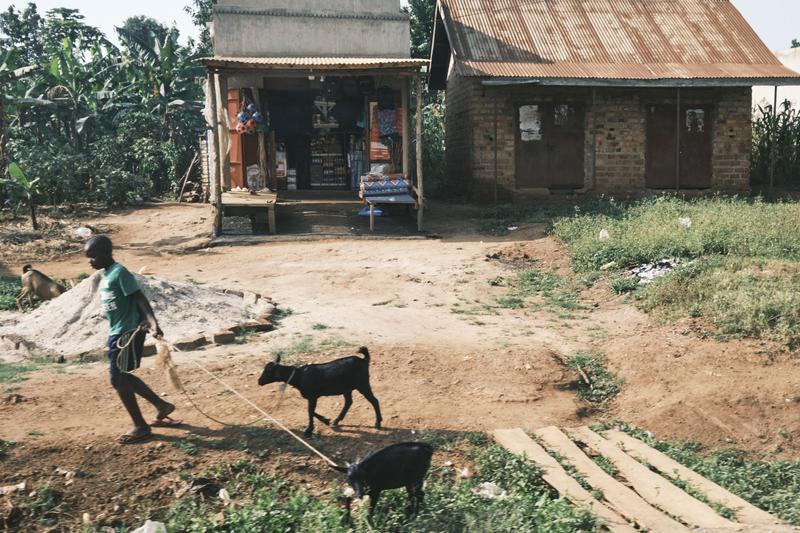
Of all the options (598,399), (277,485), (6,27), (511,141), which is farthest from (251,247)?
(6,27)

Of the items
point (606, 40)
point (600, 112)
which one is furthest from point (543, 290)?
point (606, 40)

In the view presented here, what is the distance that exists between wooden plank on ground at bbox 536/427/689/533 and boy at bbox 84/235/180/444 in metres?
2.93

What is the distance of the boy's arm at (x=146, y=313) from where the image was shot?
16.4ft

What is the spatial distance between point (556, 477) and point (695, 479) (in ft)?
3.17

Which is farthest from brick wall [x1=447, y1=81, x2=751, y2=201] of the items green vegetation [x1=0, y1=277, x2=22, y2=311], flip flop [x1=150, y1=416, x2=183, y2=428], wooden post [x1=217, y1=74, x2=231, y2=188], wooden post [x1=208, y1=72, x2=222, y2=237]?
flip flop [x1=150, y1=416, x2=183, y2=428]

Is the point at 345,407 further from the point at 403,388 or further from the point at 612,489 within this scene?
the point at 612,489

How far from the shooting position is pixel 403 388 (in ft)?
21.3

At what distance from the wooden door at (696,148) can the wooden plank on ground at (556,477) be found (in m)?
14.2

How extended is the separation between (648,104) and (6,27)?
31382mm

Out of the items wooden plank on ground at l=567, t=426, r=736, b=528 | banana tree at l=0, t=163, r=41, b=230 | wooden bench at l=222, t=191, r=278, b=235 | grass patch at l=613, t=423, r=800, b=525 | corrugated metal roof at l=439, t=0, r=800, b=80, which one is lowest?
grass patch at l=613, t=423, r=800, b=525

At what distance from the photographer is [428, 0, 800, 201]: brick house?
1725 cm

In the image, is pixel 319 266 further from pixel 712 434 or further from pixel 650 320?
pixel 712 434

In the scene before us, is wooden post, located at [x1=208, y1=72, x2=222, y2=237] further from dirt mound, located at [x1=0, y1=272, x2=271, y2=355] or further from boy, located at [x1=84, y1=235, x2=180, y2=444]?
boy, located at [x1=84, y1=235, x2=180, y2=444]

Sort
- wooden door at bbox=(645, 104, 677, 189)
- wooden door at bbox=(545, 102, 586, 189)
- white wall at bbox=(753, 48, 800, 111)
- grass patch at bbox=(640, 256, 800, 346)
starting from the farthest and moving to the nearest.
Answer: white wall at bbox=(753, 48, 800, 111), wooden door at bbox=(645, 104, 677, 189), wooden door at bbox=(545, 102, 586, 189), grass patch at bbox=(640, 256, 800, 346)
